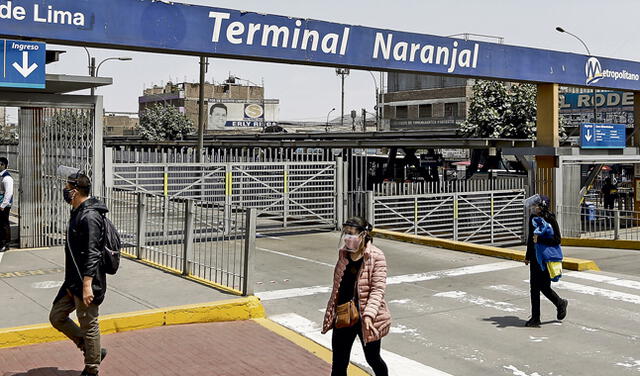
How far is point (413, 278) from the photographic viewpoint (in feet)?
40.4

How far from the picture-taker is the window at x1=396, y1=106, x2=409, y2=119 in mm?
79938

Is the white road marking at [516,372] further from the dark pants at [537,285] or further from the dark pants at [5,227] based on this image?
the dark pants at [5,227]

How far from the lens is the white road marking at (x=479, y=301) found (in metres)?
10.2

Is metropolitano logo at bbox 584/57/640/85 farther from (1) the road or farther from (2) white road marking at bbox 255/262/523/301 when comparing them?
(2) white road marking at bbox 255/262/523/301

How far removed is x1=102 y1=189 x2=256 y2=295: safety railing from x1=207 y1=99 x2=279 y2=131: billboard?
3563 inches

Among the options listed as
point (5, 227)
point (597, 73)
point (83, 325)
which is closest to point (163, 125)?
point (597, 73)

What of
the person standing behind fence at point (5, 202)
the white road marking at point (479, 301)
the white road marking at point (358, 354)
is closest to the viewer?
the white road marking at point (358, 354)

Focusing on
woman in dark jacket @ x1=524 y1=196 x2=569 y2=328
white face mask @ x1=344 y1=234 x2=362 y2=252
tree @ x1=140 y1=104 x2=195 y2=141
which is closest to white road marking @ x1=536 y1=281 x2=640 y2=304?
woman in dark jacket @ x1=524 y1=196 x2=569 y2=328

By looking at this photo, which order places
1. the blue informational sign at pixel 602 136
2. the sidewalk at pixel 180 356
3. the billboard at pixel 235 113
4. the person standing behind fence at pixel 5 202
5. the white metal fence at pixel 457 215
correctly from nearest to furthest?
the sidewalk at pixel 180 356
the person standing behind fence at pixel 5 202
the white metal fence at pixel 457 215
the blue informational sign at pixel 602 136
the billboard at pixel 235 113

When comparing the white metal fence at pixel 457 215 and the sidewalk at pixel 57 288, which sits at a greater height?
the white metal fence at pixel 457 215

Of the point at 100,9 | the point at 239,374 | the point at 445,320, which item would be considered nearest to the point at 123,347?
the point at 239,374

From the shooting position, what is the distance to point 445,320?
30.9 feet

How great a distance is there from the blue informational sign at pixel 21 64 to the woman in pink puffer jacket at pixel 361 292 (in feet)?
27.6

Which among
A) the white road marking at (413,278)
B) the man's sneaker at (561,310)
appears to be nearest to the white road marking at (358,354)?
the white road marking at (413,278)
